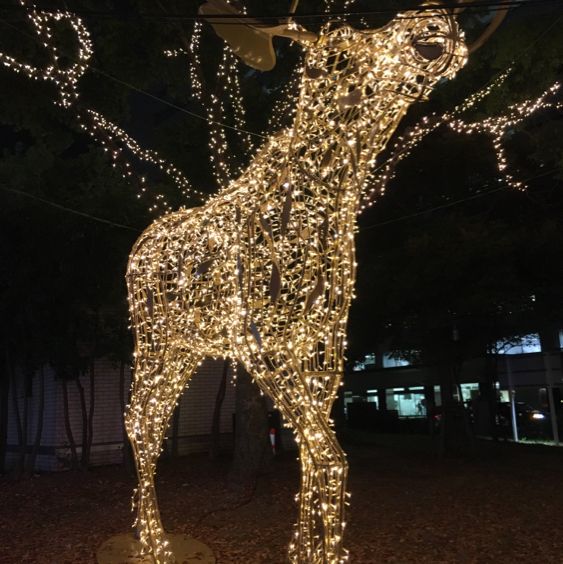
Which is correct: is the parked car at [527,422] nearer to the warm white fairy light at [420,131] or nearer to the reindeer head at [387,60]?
the warm white fairy light at [420,131]

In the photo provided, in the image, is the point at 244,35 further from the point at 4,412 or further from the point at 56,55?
the point at 4,412

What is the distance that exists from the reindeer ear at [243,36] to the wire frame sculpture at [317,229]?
303mm

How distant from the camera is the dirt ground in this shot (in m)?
5.47

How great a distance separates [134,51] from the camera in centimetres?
981

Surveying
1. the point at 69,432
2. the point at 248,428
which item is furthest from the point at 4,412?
the point at 248,428

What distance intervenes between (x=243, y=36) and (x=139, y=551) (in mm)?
4230

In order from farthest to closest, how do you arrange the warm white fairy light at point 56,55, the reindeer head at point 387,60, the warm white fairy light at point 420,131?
the warm white fairy light at point 56,55, the warm white fairy light at point 420,131, the reindeer head at point 387,60

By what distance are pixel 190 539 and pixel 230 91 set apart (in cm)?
663

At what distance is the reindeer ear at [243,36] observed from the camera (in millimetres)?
3969

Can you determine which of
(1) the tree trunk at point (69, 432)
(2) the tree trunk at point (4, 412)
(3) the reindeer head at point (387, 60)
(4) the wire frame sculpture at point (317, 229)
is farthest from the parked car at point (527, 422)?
(3) the reindeer head at point (387, 60)

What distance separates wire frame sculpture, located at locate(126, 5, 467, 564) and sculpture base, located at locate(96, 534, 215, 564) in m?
1.36

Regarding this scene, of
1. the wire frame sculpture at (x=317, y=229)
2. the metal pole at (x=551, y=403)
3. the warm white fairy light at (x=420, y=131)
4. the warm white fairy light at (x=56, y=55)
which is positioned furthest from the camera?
the metal pole at (x=551, y=403)

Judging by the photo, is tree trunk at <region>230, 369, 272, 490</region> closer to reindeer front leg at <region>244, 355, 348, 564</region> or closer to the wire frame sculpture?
the wire frame sculpture

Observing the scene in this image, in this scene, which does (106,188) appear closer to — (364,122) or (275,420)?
(275,420)
